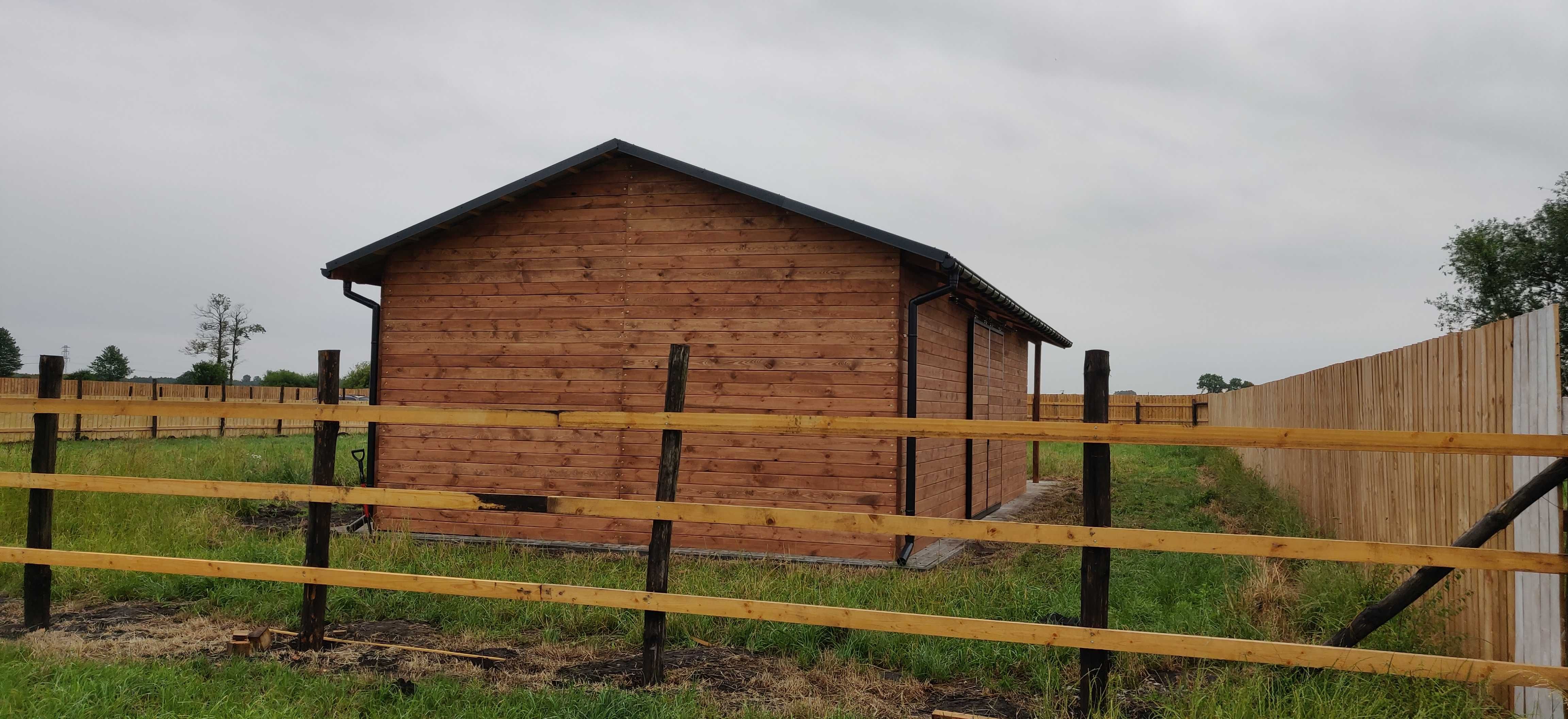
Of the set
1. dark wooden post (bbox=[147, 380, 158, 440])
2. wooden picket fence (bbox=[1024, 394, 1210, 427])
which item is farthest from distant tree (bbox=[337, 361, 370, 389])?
wooden picket fence (bbox=[1024, 394, 1210, 427])

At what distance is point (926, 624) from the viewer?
16.1 ft

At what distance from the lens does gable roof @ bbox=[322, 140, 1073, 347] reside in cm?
953

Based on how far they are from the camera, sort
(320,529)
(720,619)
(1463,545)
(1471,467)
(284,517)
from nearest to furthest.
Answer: (1463,545)
(1471,467)
(320,529)
(720,619)
(284,517)

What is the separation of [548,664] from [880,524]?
7.67 feet

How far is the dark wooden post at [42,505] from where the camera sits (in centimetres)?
663

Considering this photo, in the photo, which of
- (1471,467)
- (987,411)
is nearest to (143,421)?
(987,411)

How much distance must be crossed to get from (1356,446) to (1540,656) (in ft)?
4.32

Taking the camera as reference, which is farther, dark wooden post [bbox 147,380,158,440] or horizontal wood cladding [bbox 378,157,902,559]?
dark wooden post [bbox 147,380,158,440]

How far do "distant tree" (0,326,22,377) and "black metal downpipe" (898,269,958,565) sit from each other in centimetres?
8129

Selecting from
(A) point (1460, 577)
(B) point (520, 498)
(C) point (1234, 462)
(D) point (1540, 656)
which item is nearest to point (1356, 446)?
(D) point (1540, 656)

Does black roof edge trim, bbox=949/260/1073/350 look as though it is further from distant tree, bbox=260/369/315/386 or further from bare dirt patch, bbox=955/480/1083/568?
distant tree, bbox=260/369/315/386

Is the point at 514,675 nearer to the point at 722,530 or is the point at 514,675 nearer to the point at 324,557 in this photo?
the point at 324,557

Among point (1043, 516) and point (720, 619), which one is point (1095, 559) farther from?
point (1043, 516)

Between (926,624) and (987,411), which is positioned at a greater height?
(987,411)
